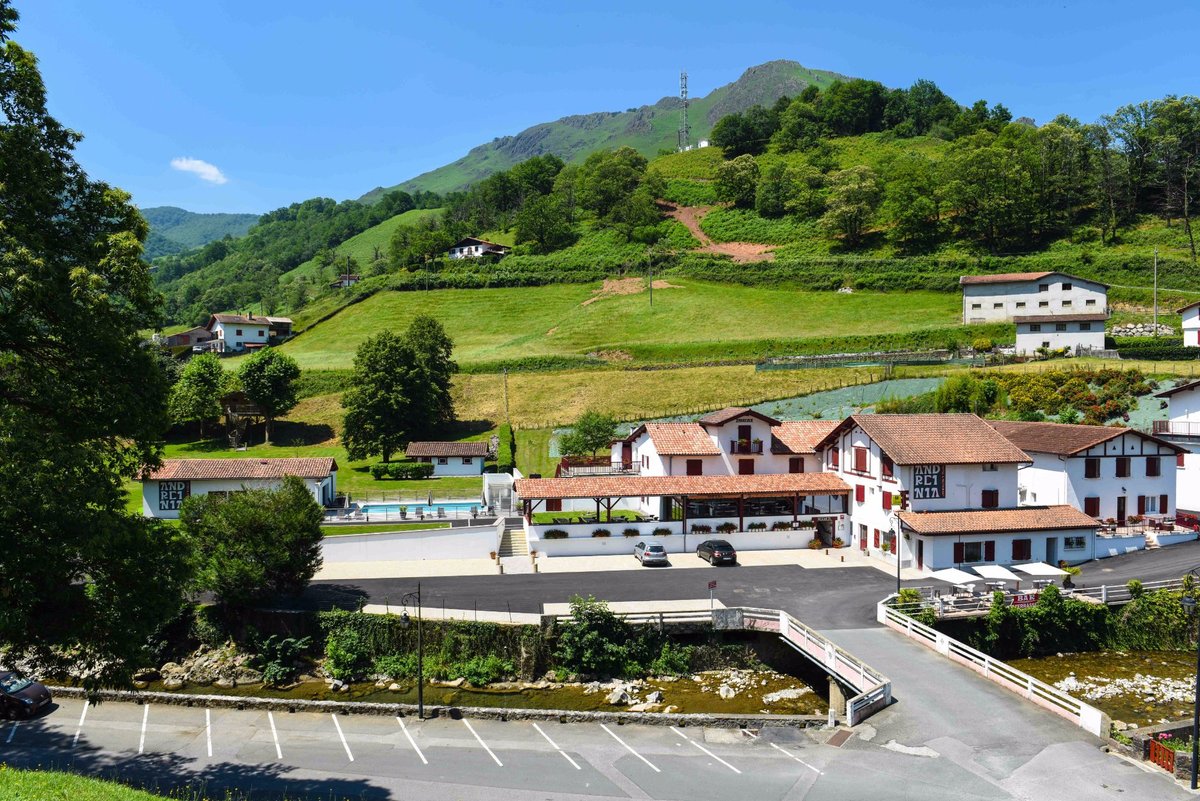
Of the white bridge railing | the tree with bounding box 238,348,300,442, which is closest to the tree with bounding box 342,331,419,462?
the tree with bounding box 238,348,300,442

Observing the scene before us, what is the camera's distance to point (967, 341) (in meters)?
88.8

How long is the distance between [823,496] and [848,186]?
92755 millimetres

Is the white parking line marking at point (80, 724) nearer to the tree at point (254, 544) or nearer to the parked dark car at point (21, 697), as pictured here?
the parked dark car at point (21, 697)

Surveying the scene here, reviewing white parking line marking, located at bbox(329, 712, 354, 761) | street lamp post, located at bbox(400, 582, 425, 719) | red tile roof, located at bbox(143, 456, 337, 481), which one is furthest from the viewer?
red tile roof, located at bbox(143, 456, 337, 481)

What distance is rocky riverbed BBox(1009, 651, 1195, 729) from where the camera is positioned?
2786cm

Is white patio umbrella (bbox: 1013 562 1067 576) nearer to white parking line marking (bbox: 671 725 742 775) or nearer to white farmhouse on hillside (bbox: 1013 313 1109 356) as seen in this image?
white parking line marking (bbox: 671 725 742 775)

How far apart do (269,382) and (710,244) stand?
86430 millimetres

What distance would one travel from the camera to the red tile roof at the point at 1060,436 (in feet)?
Result: 149

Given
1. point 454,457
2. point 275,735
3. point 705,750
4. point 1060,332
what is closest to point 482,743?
point 705,750

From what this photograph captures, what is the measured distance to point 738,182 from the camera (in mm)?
158625

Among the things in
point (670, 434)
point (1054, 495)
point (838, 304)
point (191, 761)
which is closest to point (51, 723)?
point (191, 761)

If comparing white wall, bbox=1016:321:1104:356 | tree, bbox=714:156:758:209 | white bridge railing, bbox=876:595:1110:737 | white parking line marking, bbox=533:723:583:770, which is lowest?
white parking line marking, bbox=533:723:583:770

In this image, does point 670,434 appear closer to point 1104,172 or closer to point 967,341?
point 967,341

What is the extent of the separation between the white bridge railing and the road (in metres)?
0.54
